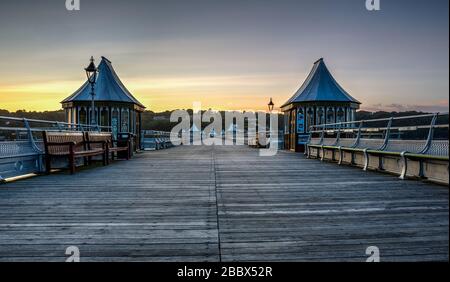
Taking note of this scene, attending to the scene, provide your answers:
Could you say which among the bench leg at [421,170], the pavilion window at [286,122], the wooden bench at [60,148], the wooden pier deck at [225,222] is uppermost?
the pavilion window at [286,122]

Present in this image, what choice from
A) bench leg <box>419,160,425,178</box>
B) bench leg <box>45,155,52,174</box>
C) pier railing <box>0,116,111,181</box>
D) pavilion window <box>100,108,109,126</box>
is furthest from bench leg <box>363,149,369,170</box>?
pavilion window <box>100,108,109,126</box>

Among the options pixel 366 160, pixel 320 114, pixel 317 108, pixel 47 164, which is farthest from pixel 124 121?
pixel 366 160

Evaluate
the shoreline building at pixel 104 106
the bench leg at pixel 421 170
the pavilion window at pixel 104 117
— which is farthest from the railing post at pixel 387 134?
the pavilion window at pixel 104 117

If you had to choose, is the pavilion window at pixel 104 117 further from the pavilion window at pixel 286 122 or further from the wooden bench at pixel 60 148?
the wooden bench at pixel 60 148

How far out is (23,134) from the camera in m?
9.53

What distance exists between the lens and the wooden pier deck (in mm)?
2848

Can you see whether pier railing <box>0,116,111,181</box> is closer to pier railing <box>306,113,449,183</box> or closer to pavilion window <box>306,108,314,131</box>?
pier railing <box>306,113,449,183</box>

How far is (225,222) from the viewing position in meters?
3.92

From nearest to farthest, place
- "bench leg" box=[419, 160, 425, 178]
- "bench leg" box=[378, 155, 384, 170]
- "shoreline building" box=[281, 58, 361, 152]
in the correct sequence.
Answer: "bench leg" box=[419, 160, 425, 178]
"bench leg" box=[378, 155, 384, 170]
"shoreline building" box=[281, 58, 361, 152]

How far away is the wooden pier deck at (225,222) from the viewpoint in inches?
112

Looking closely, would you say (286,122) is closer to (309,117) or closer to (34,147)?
(309,117)

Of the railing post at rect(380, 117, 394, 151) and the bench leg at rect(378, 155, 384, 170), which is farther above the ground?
the railing post at rect(380, 117, 394, 151)
